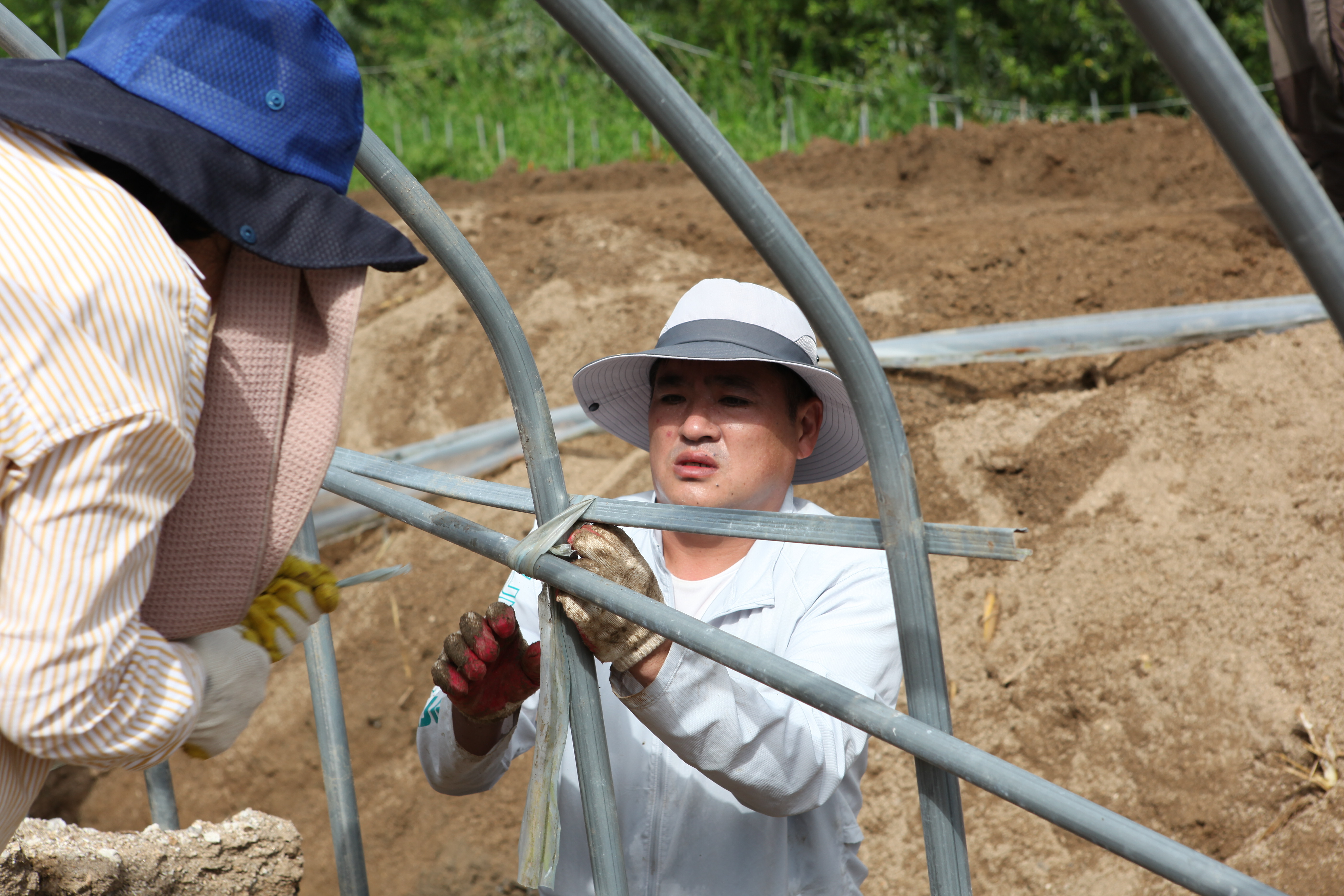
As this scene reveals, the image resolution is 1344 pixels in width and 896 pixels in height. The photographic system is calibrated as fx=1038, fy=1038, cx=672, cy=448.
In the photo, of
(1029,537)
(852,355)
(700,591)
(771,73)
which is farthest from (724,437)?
(771,73)

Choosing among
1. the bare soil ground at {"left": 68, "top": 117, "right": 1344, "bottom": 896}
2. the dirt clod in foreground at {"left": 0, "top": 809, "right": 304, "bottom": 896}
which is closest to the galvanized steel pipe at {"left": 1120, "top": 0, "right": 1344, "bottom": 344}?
the dirt clod in foreground at {"left": 0, "top": 809, "right": 304, "bottom": 896}

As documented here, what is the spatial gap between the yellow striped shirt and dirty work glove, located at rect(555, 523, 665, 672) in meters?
0.51

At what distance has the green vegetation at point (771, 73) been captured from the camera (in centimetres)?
978

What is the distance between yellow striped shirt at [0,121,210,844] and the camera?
33.4 inches

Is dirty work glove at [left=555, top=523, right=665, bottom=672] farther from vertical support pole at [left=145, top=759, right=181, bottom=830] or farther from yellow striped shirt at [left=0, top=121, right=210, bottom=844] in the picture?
vertical support pole at [left=145, top=759, right=181, bottom=830]

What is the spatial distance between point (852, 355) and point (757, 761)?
2.11 ft

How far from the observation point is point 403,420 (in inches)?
215

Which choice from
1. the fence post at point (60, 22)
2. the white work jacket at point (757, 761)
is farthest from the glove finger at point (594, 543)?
the fence post at point (60, 22)

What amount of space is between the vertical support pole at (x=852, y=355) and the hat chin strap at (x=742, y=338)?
689 millimetres

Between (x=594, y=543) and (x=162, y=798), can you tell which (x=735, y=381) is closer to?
(x=594, y=543)

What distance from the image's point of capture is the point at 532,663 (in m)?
1.63

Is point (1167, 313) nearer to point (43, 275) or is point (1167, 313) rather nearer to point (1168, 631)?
point (1168, 631)

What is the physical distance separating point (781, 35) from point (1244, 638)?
35.4 ft

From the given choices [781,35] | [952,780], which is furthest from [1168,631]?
[781,35]
